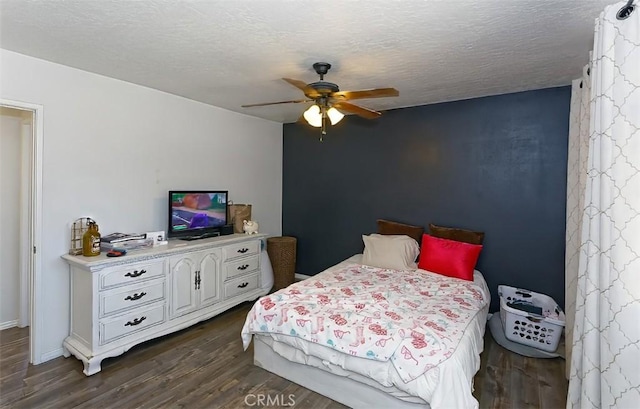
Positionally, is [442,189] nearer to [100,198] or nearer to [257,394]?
[257,394]

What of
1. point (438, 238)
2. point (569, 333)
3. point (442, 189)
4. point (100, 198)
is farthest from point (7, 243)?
point (569, 333)

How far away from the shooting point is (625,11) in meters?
1.51

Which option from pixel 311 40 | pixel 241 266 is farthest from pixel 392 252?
pixel 311 40

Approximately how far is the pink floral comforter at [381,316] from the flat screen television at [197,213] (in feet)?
4.86

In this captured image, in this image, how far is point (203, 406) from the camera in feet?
7.13

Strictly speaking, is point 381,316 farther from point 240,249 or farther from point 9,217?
point 9,217

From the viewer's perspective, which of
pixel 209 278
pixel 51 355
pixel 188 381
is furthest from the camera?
pixel 209 278

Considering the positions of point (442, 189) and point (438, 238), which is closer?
point (438, 238)

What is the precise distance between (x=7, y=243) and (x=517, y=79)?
518 cm

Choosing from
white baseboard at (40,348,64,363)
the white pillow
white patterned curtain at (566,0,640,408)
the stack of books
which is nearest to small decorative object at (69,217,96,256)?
the stack of books

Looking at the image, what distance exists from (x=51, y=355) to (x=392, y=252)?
324cm

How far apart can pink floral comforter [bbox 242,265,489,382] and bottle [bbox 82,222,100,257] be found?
1424 millimetres

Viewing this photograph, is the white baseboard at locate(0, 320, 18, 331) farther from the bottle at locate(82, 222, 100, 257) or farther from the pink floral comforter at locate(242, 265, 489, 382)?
the pink floral comforter at locate(242, 265, 489, 382)

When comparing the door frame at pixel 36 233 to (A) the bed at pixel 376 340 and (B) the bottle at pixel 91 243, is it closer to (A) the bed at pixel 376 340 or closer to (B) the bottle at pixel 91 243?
(B) the bottle at pixel 91 243
